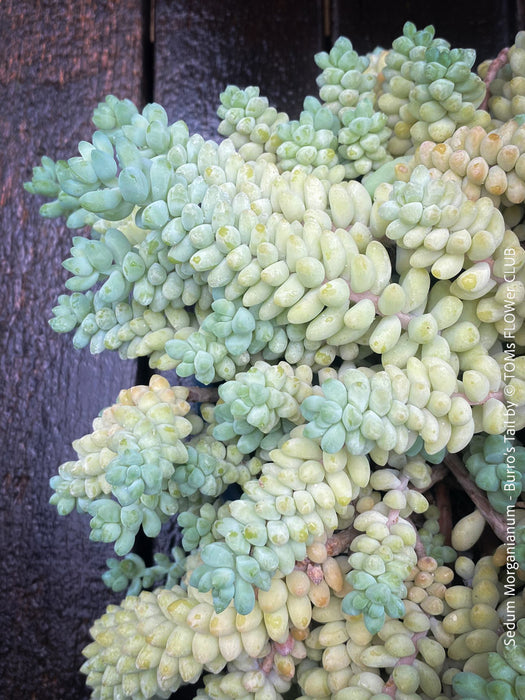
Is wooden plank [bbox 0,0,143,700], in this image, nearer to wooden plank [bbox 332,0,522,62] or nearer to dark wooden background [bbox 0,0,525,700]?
dark wooden background [bbox 0,0,525,700]

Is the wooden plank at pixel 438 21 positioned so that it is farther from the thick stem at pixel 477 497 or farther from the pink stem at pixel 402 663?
the pink stem at pixel 402 663

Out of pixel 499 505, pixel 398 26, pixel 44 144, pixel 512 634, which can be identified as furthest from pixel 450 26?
pixel 512 634

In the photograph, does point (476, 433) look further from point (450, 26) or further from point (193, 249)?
point (450, 26)

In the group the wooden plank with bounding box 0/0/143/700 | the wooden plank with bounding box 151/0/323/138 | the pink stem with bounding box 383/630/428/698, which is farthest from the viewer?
the wooden plank with bounding box 151/0/323/138

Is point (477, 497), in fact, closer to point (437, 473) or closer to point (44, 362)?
point (437, 473)

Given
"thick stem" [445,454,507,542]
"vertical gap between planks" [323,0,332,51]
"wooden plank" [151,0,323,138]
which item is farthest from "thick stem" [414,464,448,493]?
"vertical gap between planks" [323,0,332,51]

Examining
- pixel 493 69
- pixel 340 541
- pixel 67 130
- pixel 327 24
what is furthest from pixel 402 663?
pixel 327 24

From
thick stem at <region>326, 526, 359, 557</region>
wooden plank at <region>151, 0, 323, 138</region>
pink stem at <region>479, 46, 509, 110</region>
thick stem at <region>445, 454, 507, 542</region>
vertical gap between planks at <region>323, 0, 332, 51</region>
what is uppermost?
vertical gap between planks at <region>323, 0, 332, 51</region>

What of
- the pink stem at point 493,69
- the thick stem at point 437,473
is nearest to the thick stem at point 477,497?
the thick stem at point 437,473

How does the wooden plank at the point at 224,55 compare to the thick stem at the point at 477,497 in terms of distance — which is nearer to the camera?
the thick stem at the point at 477,497
